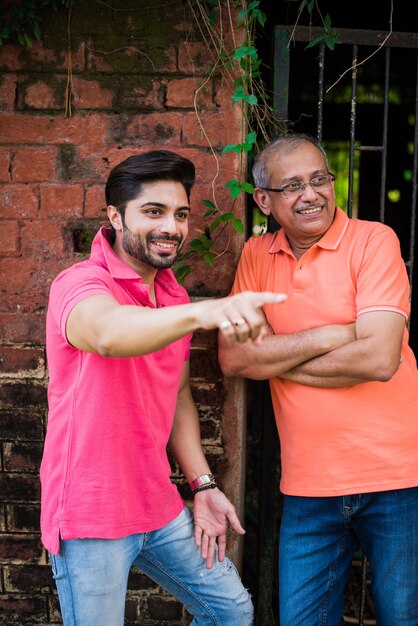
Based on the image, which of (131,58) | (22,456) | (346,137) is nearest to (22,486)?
(22,456)

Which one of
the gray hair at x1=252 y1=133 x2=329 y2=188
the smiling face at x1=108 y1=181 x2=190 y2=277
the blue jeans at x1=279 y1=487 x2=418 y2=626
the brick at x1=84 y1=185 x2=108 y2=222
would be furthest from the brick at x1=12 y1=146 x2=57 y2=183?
the blue jeans at x1=279 y1=487 x2=418 y2=626

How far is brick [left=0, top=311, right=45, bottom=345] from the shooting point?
95.8 inches

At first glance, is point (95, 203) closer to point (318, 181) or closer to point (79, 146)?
point (79, 146)

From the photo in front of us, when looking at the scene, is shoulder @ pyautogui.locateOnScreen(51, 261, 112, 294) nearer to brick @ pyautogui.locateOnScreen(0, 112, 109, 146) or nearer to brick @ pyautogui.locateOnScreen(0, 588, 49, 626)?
brick @ pyautogui.locateOnScreen(0, 112, 109, 146)

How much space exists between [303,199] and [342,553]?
1.24 metres

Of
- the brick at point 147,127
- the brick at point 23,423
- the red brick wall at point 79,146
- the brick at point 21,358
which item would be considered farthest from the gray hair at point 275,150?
the brick at point 23,423

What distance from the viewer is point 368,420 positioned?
7.00 ft

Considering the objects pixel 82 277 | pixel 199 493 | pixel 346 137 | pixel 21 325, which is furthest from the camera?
pixel 346 137

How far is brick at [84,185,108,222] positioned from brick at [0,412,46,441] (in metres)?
0.74

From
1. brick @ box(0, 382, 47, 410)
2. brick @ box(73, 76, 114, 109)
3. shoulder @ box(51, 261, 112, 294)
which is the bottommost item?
brick @ box(0, 382, 47, 410)

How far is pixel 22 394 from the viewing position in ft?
8.09

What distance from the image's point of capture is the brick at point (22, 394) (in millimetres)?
2461

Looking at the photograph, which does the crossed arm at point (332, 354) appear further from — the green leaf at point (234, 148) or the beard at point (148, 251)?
the green leaf at point (234, 148)

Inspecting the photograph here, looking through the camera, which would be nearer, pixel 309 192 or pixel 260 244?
pixel 309 192
